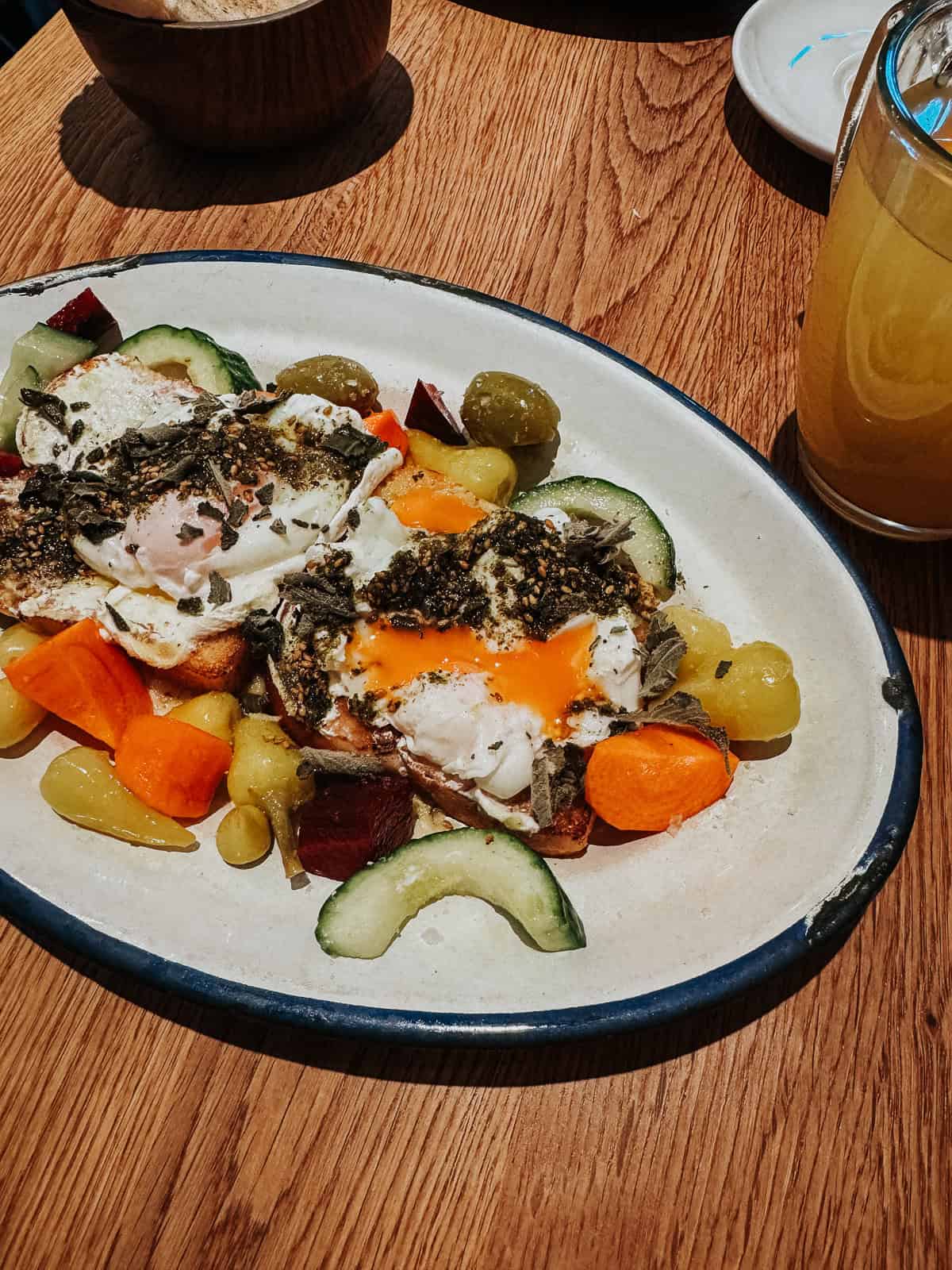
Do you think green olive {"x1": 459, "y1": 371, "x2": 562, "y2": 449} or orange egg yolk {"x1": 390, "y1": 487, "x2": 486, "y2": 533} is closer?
orange egg yolk {"x1": 390, "y1": 487, "x2": 486, "y2": 533}

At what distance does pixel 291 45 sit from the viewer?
290 centimetres

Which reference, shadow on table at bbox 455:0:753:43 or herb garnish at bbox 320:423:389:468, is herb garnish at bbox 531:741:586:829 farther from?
shadow on table at bbox 455:0:753:43

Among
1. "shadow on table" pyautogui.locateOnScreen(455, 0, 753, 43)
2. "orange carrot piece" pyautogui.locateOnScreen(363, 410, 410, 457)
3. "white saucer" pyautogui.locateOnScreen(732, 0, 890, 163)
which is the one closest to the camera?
"orange carrot piece" pyautogui.locateOnScreen(363, 410, 410, 457)

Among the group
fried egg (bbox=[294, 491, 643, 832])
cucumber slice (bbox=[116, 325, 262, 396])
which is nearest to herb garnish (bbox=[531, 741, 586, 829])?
fried egg (bbox=[294, 491, 643, 832])

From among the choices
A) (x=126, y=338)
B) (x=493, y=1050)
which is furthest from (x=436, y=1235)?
(x=126, y=338)

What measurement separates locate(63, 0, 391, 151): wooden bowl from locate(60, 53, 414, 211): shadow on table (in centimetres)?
16

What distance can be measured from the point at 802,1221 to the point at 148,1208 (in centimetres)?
124

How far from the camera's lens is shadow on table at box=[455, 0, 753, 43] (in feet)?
13.0

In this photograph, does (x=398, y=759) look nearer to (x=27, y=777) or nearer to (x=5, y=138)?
(x=27, y=777)

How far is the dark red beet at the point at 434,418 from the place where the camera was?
2553mm

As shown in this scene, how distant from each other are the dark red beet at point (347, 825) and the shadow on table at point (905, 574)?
4.65ft

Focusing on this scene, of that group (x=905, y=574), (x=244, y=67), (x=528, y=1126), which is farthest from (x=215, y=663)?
(x=244, y=67)

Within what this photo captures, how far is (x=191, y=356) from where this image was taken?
8.52 ft

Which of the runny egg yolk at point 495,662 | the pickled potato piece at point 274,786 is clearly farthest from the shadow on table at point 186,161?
the pickled potato piece at point 274,786
